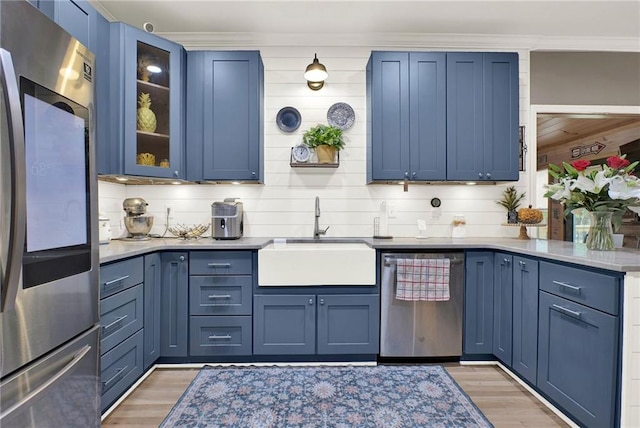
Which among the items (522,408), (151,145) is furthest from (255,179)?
(522,408)

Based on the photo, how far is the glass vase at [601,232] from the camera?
201 cm

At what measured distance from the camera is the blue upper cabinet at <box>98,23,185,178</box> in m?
2.31

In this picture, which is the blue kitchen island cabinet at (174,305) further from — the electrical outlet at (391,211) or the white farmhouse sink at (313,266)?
the electrical outlet at (391,211)

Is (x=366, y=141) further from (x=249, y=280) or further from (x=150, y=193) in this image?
(x=150, y=193)

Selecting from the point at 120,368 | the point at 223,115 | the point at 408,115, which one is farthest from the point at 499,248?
the point at 120,368

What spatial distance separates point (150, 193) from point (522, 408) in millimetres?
3210

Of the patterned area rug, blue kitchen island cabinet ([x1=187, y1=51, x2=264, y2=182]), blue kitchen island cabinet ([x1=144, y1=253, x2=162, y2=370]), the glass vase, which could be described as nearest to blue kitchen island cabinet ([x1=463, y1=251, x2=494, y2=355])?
the patterned area rug

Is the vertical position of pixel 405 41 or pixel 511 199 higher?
pixel 405 41

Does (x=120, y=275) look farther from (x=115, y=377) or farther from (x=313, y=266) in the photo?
(x=313, y=266)

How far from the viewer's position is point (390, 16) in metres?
2.71

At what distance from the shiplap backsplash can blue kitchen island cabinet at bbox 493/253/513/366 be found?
714 millimetres

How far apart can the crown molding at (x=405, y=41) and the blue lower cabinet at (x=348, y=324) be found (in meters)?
2.26

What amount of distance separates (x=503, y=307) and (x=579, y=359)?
27.2 inches

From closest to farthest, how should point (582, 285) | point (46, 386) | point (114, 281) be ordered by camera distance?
point (46, 386) < point (582, 285) < point (114, 281)
